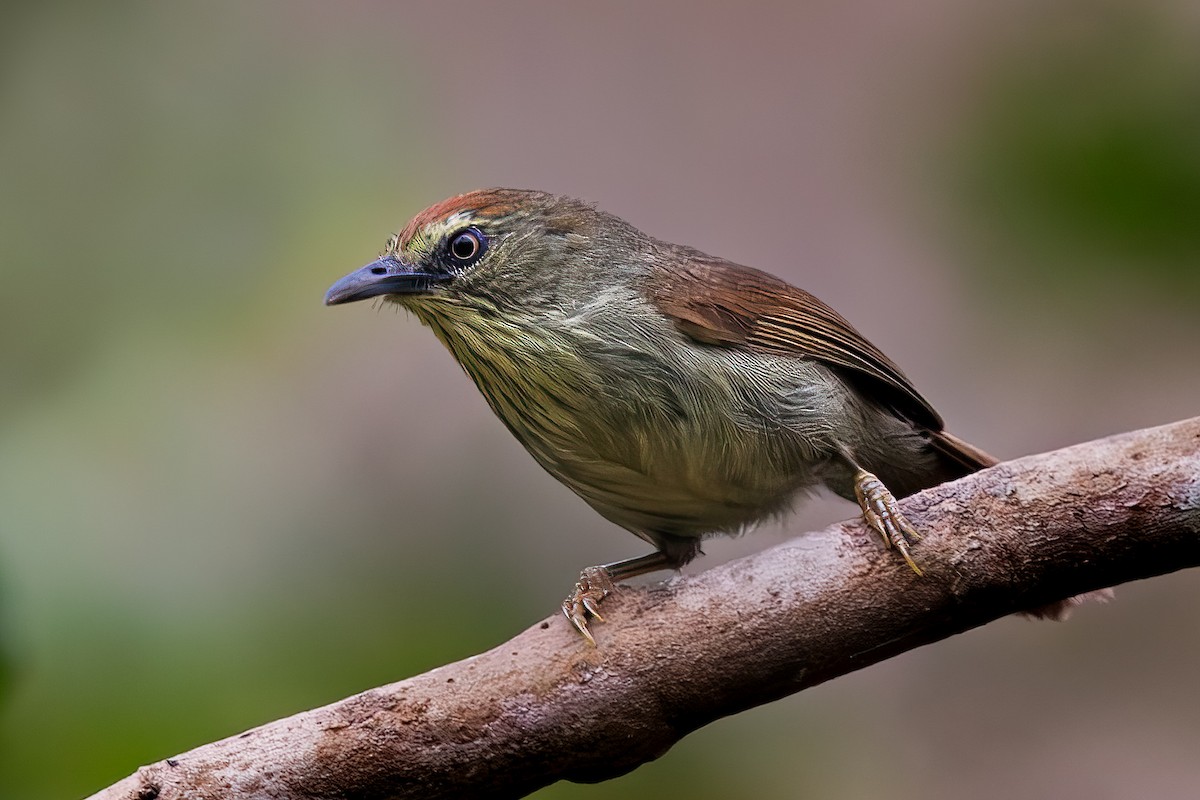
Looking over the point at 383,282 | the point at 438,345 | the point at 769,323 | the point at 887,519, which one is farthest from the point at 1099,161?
the point at 438,345

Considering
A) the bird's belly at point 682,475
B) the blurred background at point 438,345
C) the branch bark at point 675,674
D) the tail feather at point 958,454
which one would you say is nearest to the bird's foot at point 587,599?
the branch bark at point 675,674

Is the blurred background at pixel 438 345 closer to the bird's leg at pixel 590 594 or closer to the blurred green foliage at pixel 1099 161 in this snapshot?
the blurred green foliage at pixel 1099 161

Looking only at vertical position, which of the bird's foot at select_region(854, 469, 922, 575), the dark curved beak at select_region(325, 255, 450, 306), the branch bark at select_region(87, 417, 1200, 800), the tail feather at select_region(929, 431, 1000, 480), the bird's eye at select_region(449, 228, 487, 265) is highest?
the bird's eye at select_region(449, 228, 487, 265)

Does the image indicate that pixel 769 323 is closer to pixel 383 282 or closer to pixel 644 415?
pixel 644 415

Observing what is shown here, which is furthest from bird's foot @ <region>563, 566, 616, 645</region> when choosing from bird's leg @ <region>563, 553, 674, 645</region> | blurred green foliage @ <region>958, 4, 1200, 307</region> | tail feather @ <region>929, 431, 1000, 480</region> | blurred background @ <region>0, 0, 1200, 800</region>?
blurred green foliage @ <region>958, 4, 1200, 307</region>

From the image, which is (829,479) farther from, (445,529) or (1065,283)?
(445,529)

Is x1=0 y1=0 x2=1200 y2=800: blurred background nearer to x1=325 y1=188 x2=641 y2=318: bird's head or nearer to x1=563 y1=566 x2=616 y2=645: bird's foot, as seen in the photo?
x1=563 y1=566 x2=616 y2=645: bird's foot
